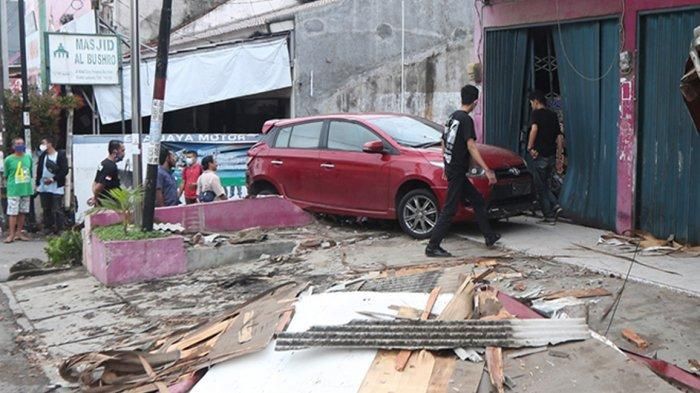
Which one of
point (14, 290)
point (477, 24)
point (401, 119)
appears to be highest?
point (477, 24)

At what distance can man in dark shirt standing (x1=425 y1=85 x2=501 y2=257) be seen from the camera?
8.95 m

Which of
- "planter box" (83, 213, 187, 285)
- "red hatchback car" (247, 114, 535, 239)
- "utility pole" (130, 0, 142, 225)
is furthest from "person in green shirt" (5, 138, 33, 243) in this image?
"planter box" (83, 213, 187, 285)

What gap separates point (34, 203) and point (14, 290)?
24.1 ft

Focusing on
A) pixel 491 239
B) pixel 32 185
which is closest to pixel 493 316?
pixel 491 239

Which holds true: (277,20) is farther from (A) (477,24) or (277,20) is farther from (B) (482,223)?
(B) (482,223)

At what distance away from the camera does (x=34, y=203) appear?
57.5ft

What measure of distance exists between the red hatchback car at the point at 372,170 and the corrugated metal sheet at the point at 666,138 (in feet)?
5.00

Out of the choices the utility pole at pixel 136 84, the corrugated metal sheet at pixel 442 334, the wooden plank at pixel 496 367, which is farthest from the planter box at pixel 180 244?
the wooden plank at pixel 496 367

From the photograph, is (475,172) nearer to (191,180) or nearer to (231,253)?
(231,253)

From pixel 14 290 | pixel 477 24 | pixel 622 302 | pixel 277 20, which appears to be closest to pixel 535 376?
pixel 622 302

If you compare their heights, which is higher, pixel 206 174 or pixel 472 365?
pixel 206 174

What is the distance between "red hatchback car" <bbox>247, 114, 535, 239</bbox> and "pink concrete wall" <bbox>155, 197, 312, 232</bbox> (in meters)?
0.24

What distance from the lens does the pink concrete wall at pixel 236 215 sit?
11.4 meters

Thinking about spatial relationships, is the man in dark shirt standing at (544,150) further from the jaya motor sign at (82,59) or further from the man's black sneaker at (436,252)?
the jaya motor sign at (82,59)
